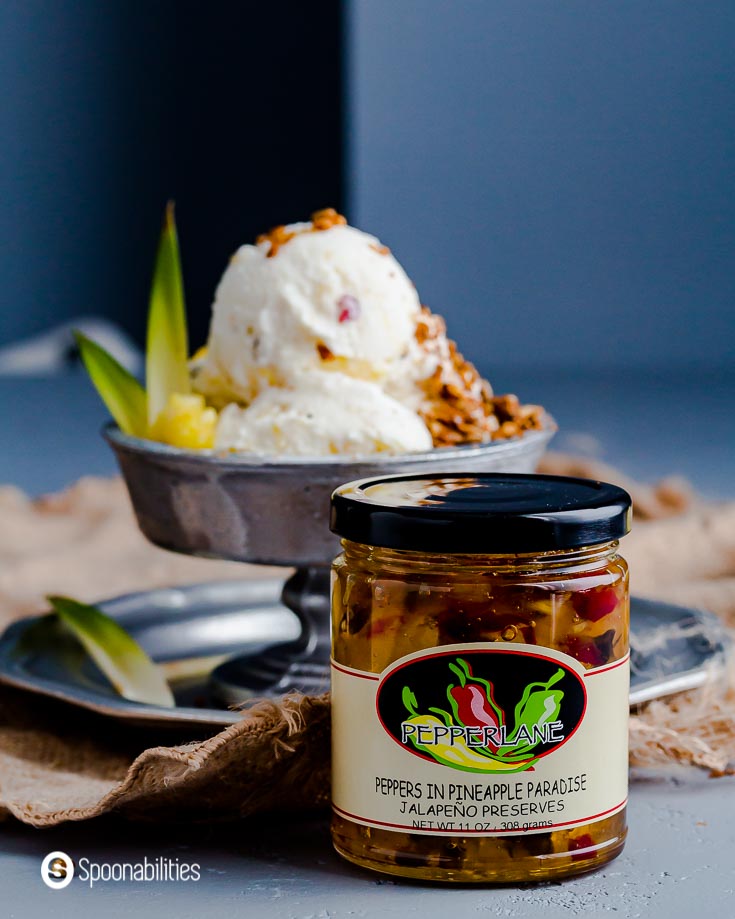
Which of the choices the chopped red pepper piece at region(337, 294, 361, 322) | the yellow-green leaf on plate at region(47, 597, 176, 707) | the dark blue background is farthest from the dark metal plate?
the dark blue background

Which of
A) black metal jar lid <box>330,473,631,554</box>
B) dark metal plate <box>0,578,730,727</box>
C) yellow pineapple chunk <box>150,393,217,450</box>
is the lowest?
dark metal plate <box>0,578,730,727</box>

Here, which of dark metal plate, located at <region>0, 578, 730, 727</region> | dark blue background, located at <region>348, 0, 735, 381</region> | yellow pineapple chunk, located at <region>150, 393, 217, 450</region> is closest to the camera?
dark metal plate, located at <region>0, 578, 730, 727</region>

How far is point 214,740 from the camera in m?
0.70

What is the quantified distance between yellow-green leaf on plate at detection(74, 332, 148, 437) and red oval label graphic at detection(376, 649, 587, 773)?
0.48 meters

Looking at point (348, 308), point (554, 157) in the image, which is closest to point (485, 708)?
point (348, 308)

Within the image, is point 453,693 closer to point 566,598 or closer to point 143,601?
point 566,598

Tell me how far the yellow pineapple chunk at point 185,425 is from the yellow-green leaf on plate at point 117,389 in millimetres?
72

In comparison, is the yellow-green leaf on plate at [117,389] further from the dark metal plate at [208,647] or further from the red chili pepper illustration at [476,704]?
the red chili pepper illustration at [476,704]

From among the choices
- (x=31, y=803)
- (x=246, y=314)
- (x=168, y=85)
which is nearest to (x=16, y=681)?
(x=31, y=803)

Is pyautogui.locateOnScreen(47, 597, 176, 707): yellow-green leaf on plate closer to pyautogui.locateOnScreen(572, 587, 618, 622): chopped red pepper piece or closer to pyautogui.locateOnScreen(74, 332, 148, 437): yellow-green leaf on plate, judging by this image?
pyautogui.locateOnScreen(74, 332, 148, 437): yellow-green leaf on plate

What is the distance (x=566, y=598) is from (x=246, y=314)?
1.45 ft

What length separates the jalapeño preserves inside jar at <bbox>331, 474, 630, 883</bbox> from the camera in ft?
2.01

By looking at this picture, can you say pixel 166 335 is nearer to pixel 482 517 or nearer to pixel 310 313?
pixel 310 313

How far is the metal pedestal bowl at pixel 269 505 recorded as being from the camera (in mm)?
888
